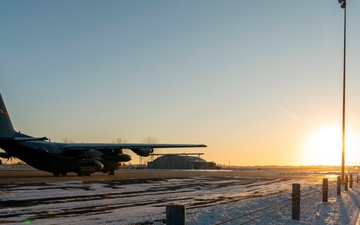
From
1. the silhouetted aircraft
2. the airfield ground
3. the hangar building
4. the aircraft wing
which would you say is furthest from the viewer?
the hangar building

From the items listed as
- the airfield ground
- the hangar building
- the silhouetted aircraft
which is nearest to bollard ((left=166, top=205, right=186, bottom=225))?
the airfield ground

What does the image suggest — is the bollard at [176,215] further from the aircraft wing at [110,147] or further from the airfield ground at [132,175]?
the aircraft wing at [110,147]

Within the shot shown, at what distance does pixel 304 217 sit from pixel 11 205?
11.7 m

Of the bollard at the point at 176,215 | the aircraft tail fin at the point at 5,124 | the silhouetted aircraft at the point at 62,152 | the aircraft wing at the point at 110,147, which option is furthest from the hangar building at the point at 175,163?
the bollard at the point at 176,215

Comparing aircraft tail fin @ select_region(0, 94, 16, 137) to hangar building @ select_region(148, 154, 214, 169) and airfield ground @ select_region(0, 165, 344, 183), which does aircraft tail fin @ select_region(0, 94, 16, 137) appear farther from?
hangar building @ select_region(148, 154, 214, 169)

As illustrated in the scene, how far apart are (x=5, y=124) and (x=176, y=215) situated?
3800 cm

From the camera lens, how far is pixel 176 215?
19.9 feet

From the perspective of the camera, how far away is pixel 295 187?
14844mm

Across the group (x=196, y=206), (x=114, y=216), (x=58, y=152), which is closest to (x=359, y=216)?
(x=196, y=206)

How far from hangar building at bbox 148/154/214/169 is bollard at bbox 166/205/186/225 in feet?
414

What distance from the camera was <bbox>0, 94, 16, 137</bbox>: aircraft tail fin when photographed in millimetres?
39781

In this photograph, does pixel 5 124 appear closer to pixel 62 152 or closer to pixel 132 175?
pixel 62 152

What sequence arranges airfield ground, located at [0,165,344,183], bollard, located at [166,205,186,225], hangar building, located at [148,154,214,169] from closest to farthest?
bollard, located at [166,205,186,225], airfield ground, located at [0,165,344,183], hangar building, located at [148,154,214,169]

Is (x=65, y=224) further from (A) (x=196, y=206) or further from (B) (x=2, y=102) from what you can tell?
(B) (x=2, y=102)
